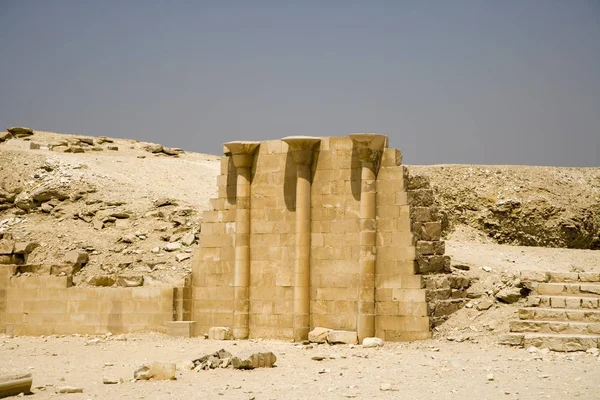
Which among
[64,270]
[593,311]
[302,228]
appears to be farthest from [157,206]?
[593,311]

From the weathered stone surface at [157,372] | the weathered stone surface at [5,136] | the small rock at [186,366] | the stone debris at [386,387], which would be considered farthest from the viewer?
the weathered stone surface at [5,136]

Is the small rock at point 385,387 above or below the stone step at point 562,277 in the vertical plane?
below

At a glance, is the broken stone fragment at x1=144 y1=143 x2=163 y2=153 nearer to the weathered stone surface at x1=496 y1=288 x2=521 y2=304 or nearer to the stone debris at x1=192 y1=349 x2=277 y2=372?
the weathered stone surface at x1=496 y1=288 x2=521 y2=304

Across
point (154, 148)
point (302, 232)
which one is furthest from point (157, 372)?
point (154, 148)

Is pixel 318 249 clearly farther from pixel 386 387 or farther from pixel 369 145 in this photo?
pixel 386 387

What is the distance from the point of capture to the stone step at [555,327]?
14916 mm

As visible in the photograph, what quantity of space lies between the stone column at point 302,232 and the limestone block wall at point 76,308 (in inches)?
125

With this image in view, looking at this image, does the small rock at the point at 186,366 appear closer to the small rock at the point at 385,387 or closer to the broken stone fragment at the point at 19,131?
the small rock at the point at 385,387

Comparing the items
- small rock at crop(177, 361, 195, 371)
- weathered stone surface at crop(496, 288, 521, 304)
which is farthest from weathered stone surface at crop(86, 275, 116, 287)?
weathered stone surface at crop(496, 288, 521, 304)

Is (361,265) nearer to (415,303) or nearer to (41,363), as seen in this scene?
(415,303)

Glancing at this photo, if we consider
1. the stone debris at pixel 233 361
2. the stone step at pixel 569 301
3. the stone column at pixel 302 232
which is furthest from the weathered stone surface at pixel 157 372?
the stone step at pixel 569 301

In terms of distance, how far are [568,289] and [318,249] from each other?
5067 mm

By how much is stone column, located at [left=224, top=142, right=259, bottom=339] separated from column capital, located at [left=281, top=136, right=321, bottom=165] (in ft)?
3.68

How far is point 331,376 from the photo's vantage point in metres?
13.3
